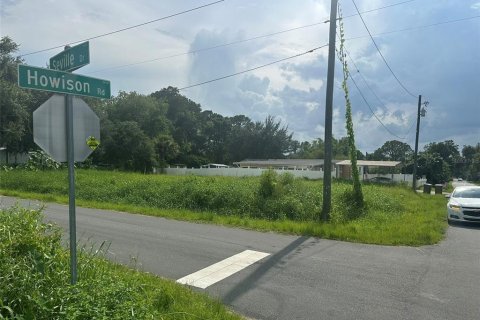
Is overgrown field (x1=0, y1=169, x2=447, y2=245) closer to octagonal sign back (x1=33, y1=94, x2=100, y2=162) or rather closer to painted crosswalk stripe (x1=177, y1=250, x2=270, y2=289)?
painted crosswalk stripe (x1=177, y1=250, x2=270, y2=289)

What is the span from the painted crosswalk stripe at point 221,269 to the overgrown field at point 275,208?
134 inches

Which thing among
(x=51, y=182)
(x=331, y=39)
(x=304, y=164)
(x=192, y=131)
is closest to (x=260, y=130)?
(x=192, y=131)

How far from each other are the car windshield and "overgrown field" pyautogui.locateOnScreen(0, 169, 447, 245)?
1082 millimetres

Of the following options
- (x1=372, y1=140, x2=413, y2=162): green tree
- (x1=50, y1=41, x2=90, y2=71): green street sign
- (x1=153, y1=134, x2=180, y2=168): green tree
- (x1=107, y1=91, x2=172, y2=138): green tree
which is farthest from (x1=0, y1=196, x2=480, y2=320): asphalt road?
(x1=372, y1=140, x2=413, y2=162): green tree

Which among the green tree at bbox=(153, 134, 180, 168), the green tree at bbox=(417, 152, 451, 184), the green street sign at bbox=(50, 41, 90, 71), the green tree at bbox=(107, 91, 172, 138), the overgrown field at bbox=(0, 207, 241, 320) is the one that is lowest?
the green tree at bbox=(417, 152, 451, 184)

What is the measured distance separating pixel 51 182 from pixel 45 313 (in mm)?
24173

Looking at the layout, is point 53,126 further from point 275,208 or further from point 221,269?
point 275,208

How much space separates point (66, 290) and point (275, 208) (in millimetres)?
11900

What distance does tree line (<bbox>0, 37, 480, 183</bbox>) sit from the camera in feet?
128

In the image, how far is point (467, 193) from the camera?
16.3 metres

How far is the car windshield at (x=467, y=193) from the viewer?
16000 mm

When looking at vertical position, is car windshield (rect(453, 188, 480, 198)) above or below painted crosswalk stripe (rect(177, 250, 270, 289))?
above

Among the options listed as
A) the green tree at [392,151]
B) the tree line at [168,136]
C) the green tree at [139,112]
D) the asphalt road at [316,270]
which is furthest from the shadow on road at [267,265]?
the green tree at [392,151]

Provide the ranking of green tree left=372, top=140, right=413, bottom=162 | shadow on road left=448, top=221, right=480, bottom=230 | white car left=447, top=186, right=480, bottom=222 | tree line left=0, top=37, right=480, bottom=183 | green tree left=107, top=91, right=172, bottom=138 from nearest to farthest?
shadow on road left=448, top=221, right=480, bottom=230 → white car left=447, top=186, right=480, bottom=222 → tree line left=0, top=37, right=480, bottom=183 → green tree left=107, top=91, right=172, bottom=138 → green tree left=372, top=140, right=413, bottom=162
